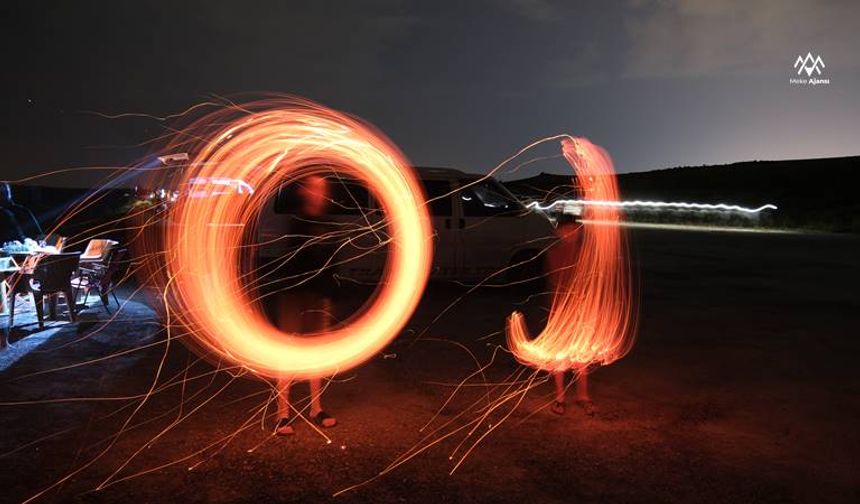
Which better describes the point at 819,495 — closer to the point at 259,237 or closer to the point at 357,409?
the point at 357,409

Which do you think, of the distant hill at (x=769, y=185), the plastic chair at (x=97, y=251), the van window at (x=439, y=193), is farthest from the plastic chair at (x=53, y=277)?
the distant hill at (x=769, y=185)

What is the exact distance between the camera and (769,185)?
86625 millimetres

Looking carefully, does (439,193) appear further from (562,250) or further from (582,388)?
(582,388)

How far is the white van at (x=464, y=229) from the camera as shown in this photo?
10.8 metres

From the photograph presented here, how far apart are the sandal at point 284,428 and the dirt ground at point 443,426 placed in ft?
0.31

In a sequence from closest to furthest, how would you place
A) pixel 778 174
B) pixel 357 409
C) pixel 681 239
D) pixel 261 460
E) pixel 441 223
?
pixel 261 460 → pixel 357 409 → pixel 441 223 → pixel 681 239 → pixel 778 174

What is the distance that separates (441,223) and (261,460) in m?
7.20

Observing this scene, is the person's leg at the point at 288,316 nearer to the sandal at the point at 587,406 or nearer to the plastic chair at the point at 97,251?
the sandal at the point at 587,406

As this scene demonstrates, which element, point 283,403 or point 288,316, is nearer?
point 288,316

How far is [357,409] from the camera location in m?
5.40

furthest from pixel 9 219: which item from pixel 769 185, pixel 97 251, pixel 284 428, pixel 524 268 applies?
pixel 769 185

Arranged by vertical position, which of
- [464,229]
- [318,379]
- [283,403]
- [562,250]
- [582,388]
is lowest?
[582,388]

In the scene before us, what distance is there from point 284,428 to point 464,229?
685 cm

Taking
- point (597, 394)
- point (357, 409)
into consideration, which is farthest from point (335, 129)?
point (597, 394)
